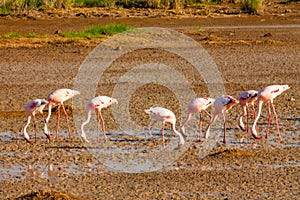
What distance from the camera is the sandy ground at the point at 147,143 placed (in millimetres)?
10562

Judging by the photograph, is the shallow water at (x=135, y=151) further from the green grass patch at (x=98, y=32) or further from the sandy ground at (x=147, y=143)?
the green grass patch at (x=98, y=32)

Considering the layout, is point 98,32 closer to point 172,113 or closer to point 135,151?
point 172,113

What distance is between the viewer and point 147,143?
13258 mm

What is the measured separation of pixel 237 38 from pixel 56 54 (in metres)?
7.49

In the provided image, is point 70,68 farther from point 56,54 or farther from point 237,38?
point 237,38

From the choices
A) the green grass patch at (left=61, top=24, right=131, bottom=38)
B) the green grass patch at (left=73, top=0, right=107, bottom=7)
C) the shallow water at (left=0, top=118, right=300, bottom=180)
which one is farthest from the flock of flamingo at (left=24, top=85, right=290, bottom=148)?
the green grass patch at (left=73, top=0, right=107, bottom=7)

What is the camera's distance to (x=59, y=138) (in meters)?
13.7

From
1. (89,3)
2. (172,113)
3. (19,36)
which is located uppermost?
(172,113)

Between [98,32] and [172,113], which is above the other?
[172,113]

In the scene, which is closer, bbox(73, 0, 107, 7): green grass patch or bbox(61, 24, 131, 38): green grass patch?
bbox(61, 24, 131, 38): green grass patch

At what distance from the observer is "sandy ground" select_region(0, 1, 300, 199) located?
10562 millimetres

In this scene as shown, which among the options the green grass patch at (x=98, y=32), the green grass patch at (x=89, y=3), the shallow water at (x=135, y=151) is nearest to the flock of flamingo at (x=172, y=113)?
the shallow water at (x=135, y=151)

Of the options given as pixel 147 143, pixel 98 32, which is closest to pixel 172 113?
pixel 147 143

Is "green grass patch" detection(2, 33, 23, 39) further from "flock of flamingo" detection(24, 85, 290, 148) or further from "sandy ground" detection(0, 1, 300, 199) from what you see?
"flock of flamingo" detection(24, 85, 290, 148)
